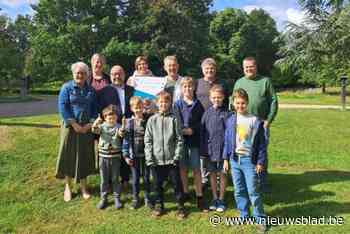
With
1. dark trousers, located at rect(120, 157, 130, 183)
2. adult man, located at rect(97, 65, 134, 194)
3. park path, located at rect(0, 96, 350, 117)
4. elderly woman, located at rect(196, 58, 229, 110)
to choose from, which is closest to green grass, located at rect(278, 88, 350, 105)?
park path, located at rect(0, 96, 350, 117)

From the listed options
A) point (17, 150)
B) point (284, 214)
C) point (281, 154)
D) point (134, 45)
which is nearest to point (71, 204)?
point (17, 150)

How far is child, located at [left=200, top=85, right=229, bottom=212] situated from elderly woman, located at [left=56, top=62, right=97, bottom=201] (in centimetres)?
157

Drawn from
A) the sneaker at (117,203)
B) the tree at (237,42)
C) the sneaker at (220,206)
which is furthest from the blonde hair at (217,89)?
the tree at (237,42)

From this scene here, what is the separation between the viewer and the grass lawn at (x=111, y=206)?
197 inches

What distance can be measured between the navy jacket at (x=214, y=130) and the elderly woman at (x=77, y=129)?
1.57 m

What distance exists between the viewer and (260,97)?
18.1 feet

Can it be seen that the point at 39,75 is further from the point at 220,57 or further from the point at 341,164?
the point at 341,164

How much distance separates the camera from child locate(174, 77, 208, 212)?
5.35m

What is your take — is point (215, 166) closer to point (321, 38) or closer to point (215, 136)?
point (215, 136)

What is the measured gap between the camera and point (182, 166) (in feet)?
18.1

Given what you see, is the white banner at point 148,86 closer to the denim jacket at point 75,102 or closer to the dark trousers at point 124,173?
the denim jacket at point 75,102

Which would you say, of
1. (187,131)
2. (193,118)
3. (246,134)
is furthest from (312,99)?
(246,134)

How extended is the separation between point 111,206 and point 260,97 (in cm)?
250

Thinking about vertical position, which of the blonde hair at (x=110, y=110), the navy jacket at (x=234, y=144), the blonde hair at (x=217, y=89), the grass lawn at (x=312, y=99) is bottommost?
the grass lawn at (x=312, y=99)
